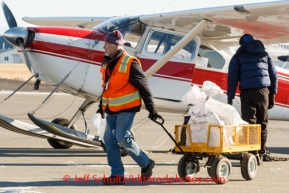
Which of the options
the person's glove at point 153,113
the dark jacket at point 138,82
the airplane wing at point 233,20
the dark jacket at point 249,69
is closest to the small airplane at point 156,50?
the airplane wing at point 233,20

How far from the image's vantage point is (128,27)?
1236cm

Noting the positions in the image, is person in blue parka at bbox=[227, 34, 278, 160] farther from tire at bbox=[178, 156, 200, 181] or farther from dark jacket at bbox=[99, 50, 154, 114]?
dark jacket at bbox=[99, 50, 154, 114]

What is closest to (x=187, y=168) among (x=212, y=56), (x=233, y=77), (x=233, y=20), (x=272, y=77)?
(x=233, y=77)

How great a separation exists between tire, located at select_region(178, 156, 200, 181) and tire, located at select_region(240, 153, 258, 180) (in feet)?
1.79

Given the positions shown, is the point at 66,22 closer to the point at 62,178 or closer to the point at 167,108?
the point at 167,108

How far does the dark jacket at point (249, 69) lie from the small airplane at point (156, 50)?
1.61 metres

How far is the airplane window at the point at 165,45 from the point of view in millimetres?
12281

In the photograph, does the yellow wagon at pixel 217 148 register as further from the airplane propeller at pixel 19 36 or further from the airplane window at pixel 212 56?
the airplane window at pixel 212 56

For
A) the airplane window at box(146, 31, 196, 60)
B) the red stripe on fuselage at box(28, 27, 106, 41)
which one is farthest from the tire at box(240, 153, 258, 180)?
the red stripe on fuselage at box(28, 27, 106, 41)

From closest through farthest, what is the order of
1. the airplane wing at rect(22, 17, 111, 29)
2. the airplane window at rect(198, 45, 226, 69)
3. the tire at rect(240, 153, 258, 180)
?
the tire at rect(240, 153, 258, 180) → the airplane window at rect(198, 45, 226, 69) → the airplane wing at rect(22, 17, 111, 29)

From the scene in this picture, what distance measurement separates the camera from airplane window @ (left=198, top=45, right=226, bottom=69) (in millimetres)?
12781

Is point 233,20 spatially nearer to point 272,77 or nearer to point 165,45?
point 165,45

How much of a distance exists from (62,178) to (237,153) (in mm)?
2094

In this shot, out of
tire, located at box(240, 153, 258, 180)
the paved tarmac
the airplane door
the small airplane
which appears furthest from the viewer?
the airplane door
